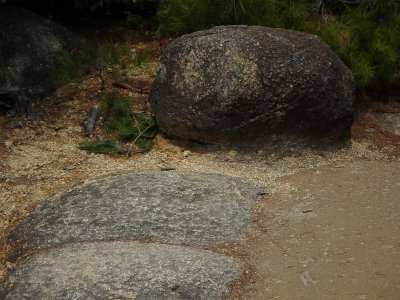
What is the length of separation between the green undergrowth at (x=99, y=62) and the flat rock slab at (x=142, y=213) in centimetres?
140

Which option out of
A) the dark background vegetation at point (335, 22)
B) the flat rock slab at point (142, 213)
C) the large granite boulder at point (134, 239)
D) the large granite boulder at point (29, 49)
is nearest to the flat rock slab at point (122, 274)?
the large granite boulder at point (134, 239)

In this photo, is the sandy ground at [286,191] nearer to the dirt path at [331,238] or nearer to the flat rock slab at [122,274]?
the dirt path at [331,238]

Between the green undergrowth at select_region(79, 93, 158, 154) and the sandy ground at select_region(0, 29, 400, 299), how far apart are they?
0.07m

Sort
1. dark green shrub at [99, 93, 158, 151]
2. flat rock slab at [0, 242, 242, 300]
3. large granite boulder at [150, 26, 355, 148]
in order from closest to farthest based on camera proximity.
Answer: flat rock slab at [0, 242, 242, 300]
large granite boulder at [150, 26, 355, 148]
dark green shrub at [99, 93, 158, 151]

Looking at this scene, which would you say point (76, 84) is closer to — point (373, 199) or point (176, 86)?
point (176, 86)

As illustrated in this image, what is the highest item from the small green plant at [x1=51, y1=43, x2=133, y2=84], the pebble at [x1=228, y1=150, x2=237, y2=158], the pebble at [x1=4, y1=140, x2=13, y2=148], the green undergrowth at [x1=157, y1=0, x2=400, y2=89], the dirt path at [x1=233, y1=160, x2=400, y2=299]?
the green undergrowth at [x1=157, y1=0, x2=400, y2=89]

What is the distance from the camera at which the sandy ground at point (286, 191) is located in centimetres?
337

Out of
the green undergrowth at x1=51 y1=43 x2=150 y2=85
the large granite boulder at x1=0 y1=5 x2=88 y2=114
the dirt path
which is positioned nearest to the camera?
the dirt path

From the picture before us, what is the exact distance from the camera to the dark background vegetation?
548cm

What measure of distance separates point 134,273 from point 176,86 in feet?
6.01

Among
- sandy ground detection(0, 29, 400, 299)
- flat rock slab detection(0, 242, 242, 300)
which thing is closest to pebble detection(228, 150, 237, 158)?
sandy ground detection(0, 29, 400, 299)

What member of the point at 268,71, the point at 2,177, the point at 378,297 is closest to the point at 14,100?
the point at 2,177

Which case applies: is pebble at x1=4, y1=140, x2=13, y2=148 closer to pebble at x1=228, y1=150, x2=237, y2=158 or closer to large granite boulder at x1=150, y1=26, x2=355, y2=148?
large granite boulder at x1=150, y1=26, x2=355, y2=148

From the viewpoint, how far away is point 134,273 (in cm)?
325
